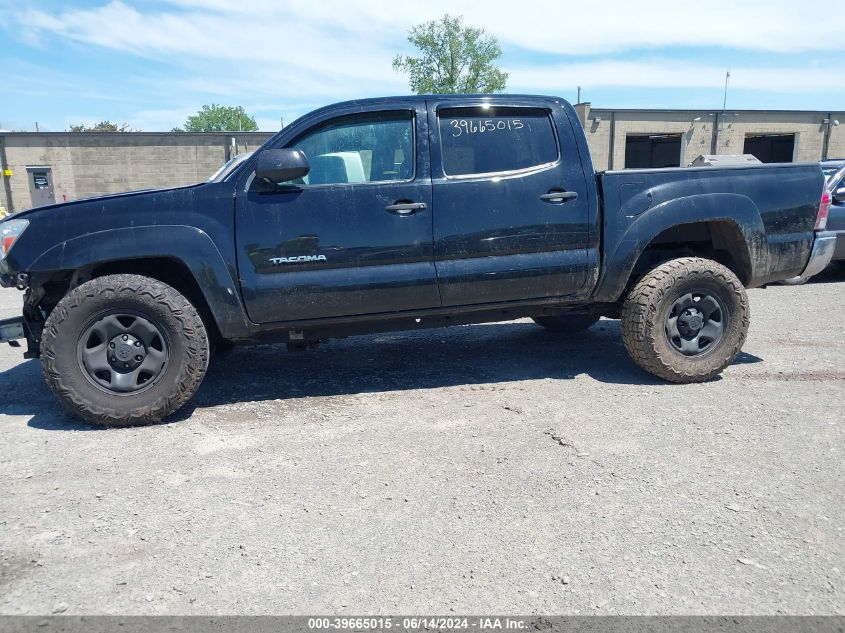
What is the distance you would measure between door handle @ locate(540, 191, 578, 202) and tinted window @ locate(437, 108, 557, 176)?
0.25 meters

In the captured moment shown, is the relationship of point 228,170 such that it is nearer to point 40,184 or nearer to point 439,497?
point 439,497

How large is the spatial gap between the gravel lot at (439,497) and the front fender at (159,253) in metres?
0.83

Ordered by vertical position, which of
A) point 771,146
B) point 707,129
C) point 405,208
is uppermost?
point 707,129

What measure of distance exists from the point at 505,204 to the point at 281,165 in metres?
1.47

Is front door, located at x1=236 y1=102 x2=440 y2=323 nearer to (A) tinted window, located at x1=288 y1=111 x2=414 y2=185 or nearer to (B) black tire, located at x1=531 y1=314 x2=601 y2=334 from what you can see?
(A) tinted window, located at x1=288 y1=111 x2=414 y2=185

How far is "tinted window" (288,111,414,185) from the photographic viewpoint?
13.6ft

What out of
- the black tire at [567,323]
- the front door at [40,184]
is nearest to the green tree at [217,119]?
the front door at [40,184]

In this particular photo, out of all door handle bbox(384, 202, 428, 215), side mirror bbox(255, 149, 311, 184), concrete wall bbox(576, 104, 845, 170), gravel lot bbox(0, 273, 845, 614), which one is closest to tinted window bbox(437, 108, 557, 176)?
door handle bbox(384, 202, 428, 215)

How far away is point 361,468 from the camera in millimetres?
3312

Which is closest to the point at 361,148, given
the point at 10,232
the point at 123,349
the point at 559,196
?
the point at 559,196

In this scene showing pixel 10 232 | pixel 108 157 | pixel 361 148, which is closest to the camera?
pixel 10 232

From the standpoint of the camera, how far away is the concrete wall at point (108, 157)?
29891 mm

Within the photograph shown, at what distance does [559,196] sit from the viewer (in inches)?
170

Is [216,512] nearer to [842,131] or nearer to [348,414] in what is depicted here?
[348,414]
